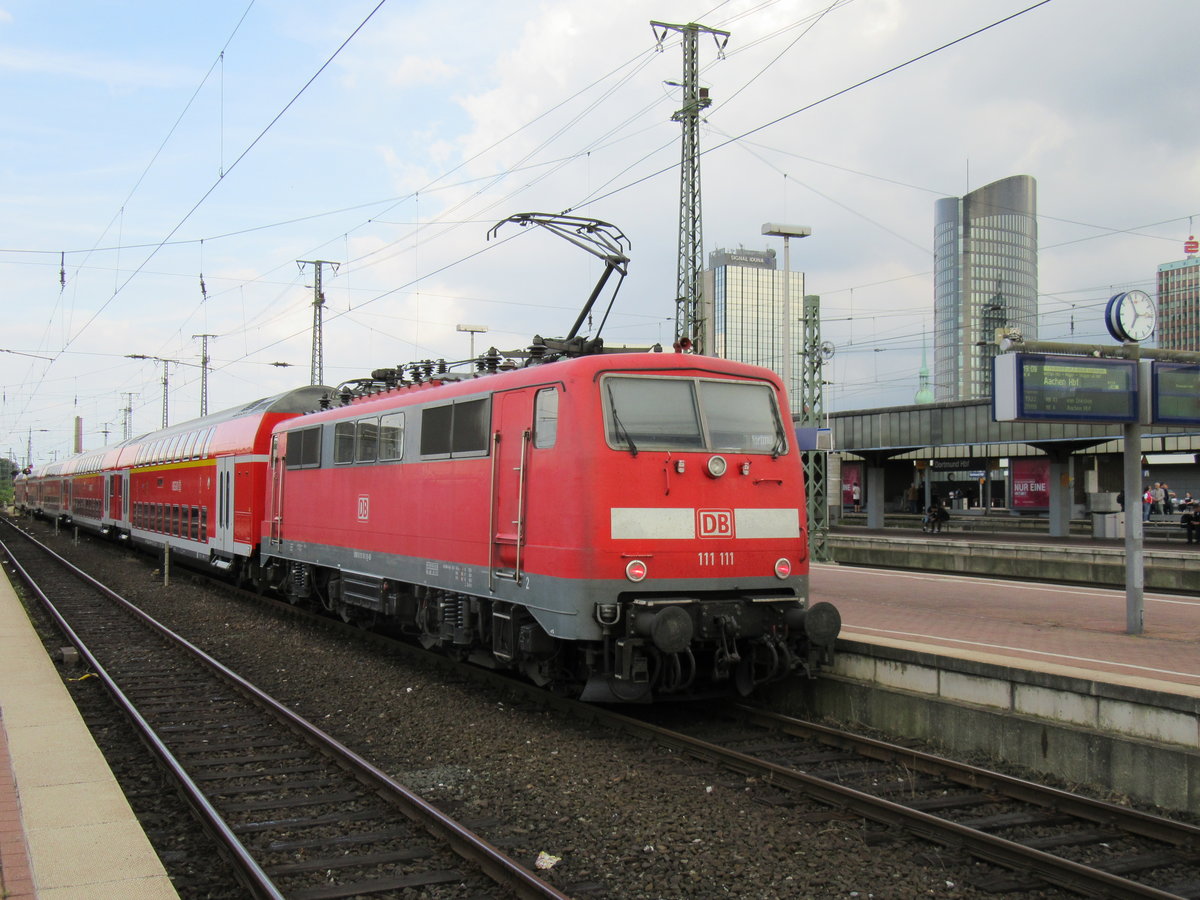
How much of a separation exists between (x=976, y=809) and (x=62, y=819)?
19.3ft

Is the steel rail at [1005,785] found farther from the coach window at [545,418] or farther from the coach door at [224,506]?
the coach door at [224,506]

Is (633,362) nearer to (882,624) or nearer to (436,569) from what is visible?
Answer: (436,569)

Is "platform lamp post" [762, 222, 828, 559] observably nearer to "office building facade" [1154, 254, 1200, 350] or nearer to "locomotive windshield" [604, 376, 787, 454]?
"locomotive windshield" [604, 376, 787, 454]

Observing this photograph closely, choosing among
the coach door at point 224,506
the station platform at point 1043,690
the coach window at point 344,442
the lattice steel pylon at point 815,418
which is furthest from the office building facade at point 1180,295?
the coach window at point 344,442

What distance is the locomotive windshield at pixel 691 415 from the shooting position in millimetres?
8789

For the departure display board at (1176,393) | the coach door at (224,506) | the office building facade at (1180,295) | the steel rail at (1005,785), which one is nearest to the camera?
the steel rail at (1005,785)

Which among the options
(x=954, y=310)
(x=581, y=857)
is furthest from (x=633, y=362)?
(x=954, y=310)

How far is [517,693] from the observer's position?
1041 cm

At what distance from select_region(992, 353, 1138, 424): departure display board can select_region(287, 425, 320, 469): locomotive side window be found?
943cm

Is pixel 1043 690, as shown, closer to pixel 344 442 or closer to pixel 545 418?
pixel 545 418

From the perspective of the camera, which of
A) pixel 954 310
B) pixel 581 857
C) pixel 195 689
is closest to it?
pixel 581 857

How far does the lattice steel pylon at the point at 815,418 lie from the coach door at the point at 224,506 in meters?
12.4

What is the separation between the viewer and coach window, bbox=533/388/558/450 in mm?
8938

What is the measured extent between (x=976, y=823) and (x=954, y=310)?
206 meters
